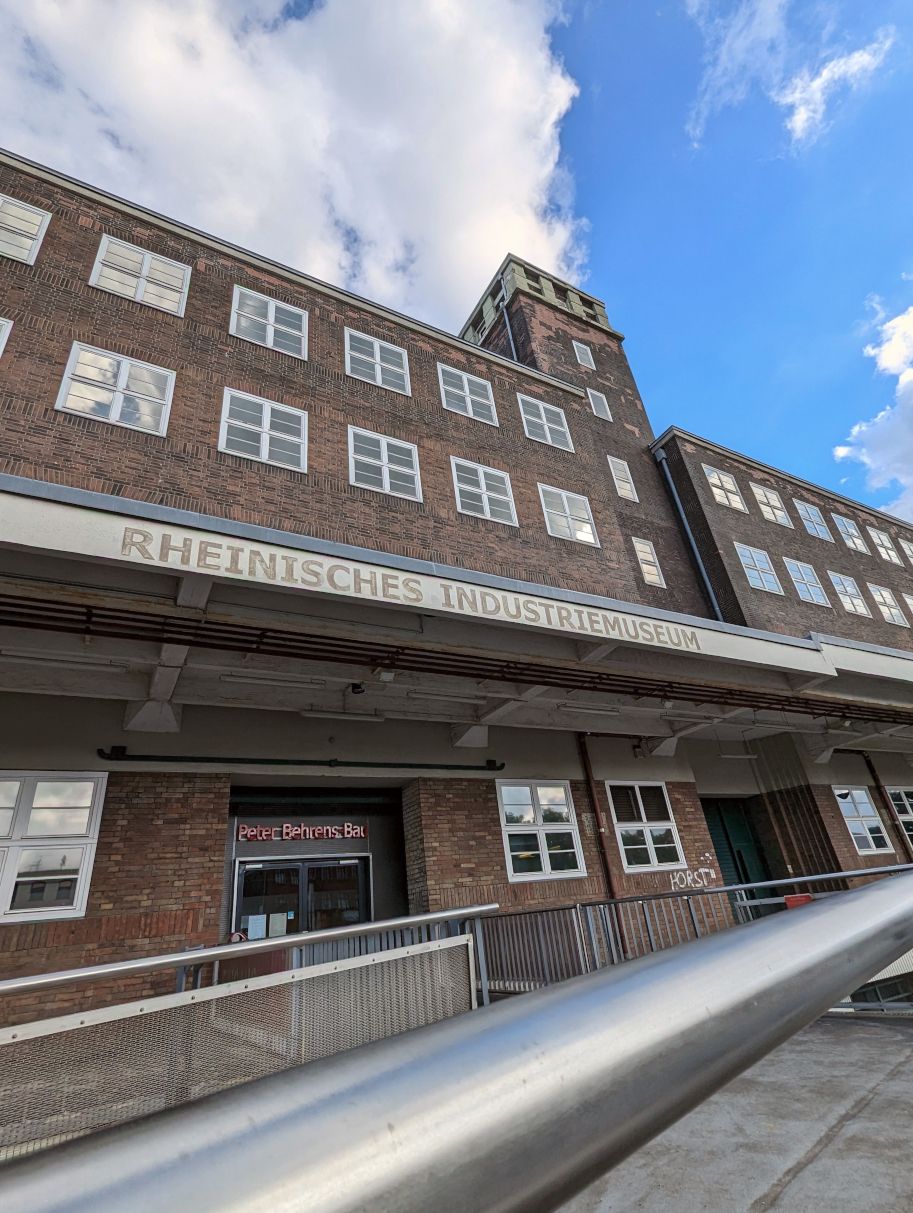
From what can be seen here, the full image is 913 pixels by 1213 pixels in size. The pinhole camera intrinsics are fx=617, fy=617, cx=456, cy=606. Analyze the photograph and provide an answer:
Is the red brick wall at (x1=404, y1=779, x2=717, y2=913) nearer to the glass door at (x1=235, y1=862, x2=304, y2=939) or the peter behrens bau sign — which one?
the glass door at (x1=235, y1=862, x2=304, y2=939)

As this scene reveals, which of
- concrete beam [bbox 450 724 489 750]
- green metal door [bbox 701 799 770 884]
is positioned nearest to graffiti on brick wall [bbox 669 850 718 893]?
green metal door [bbox 701 799 770 884]

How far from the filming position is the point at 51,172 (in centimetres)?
1275

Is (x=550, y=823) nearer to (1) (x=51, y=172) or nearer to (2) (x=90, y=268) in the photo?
(2) (x=90, y=268)

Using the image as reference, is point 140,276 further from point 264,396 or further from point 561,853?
point 561,853

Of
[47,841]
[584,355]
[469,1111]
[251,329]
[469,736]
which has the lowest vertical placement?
[469,1111]

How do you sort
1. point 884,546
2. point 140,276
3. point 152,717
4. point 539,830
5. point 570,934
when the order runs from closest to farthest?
point 570,934 → point 152,717 → point 140,276 → point 539,830 → point 884,546

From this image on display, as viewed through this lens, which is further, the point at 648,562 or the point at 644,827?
the point at 648,562

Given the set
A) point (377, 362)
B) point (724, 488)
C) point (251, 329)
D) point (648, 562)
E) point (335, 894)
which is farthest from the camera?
point (724, 488)

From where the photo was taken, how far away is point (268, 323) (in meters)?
14.1

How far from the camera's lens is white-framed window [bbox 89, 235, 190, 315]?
12.4m

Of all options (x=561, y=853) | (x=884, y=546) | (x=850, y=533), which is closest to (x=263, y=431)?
(x=561, y=853)

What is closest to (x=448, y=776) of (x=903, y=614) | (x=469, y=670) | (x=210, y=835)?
(x=469, y=670)

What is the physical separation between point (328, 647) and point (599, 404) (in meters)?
17.2

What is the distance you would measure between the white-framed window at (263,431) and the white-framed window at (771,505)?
17.5m
